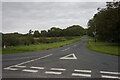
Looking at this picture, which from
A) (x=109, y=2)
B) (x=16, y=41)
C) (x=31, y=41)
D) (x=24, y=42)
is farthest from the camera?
(x=31, y=41)

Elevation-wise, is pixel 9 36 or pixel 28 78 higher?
pixel 9 36

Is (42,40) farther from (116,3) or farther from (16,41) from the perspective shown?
(116,3)

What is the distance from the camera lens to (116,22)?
16016 mm

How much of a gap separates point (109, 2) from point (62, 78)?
22577 mm

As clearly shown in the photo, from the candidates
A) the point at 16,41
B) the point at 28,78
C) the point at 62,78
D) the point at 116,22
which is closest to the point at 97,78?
the point at 62,78

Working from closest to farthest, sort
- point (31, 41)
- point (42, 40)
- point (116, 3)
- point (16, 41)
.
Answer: point (116, 3)
point (16, 41)
point (31, 41)
point (42, 40)

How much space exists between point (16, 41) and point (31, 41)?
6949 millimetres

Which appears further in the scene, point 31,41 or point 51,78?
point 31,41

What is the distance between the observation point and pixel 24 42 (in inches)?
1022

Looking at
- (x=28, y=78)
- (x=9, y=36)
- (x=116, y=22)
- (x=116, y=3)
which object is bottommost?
(x=28, y=78)

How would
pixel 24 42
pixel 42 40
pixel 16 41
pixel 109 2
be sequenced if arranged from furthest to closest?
pixel 42 40
pixel 24 42
pixel 16 41
pixel 109 2

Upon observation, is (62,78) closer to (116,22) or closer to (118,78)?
(118,78)

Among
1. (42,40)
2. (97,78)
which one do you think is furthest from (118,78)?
(42,40)

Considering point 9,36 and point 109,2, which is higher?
point 109,2
